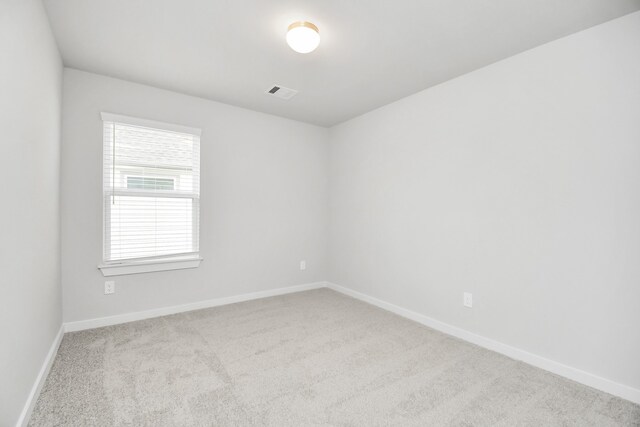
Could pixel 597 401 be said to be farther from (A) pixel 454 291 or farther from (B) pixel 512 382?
(A) pixel 454 291

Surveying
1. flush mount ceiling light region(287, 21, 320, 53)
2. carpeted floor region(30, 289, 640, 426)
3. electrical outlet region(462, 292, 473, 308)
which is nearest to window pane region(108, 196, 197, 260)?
carpeted floor region(30, 289, 640, 426)

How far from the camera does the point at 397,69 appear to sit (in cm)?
271

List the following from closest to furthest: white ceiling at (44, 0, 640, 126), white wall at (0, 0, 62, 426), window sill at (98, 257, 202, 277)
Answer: white wall at (0, 0, 62, 426) → white ceiling at (44, 0, 640, 126) → window sill at (98, 257, 202, 277)

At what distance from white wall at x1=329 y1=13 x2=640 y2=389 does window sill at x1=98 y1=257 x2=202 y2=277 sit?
7.52 feet

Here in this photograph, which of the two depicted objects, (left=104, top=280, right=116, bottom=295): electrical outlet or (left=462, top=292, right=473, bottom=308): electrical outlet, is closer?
(left=462, top=292, right=473, bottom=308): electrical outlet

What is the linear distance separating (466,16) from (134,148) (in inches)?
122

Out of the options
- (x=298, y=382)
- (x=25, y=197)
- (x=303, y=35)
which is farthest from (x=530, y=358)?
(x=25, y=197)

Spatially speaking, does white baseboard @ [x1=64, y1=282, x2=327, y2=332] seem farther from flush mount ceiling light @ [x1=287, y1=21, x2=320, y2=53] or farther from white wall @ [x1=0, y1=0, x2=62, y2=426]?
flush mount ceiling light @ [x1=287, y1=21, x2=320, y2=53]

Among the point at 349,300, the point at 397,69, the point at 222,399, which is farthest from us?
the point at 349,300

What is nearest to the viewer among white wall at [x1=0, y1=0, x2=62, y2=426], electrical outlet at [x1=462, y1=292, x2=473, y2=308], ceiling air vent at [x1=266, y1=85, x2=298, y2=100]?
white wall at [x1=0, y1=0, x2=62, y2=426]

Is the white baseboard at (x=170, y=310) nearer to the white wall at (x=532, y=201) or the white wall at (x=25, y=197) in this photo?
the white wall at (x=25, y=197)

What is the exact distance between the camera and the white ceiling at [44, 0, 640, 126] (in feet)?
6.26

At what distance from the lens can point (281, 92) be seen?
3.25 metres

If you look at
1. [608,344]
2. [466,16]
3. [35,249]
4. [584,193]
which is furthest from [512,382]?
Result: [35,249]
